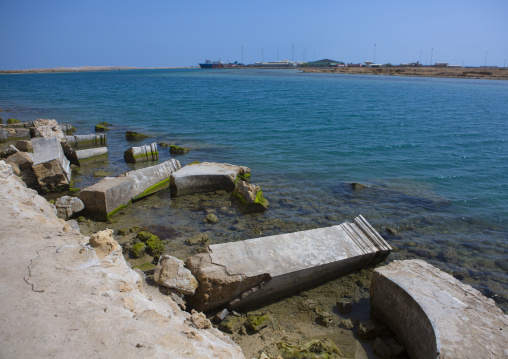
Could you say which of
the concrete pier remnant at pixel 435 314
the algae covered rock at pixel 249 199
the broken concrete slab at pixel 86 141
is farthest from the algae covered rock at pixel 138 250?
the broken concrete slab at pixel 86 141

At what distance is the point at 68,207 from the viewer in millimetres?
6051

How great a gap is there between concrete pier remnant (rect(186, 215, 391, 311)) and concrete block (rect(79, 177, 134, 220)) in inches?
113

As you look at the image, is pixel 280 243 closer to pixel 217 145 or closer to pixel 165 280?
pixel 165 280

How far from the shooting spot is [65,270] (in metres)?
2.99

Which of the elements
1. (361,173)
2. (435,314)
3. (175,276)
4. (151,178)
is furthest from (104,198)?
(361,173)

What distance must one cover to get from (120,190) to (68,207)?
94 cm

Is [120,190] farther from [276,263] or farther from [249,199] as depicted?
[276,263]

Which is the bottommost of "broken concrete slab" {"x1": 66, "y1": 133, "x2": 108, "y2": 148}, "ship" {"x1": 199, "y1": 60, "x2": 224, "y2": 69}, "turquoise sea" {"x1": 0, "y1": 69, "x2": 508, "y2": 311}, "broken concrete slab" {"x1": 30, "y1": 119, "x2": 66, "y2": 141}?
"turquoise sea" {"x1": 0, "y1": 69, "x2": 508, "y2": 311}

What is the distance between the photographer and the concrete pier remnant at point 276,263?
3926 millimetres

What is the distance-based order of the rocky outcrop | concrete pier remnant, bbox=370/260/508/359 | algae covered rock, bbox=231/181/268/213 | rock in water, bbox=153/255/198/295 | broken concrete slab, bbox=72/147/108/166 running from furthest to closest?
broken concrete slab, bbox=72/147/108/166
algae covered rock, bbox=231/181/268/213
rock in water, bbox=153/255/198/295
concrete pier remnant, bbox=370/260/508/359
the rocky outcrop

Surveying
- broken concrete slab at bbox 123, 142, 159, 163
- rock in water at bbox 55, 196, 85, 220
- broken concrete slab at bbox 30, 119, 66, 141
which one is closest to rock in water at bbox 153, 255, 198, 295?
rock in water at bbox 55, 196, 85, 220

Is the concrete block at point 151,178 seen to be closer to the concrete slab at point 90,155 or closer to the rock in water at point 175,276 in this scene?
the concrete slab at point 90,155

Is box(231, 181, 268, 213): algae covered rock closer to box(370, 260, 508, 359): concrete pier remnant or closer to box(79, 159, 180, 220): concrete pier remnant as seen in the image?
box(79, 159, 180, 220): concrete pier remnant

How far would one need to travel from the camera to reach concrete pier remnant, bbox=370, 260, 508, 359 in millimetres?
2982
